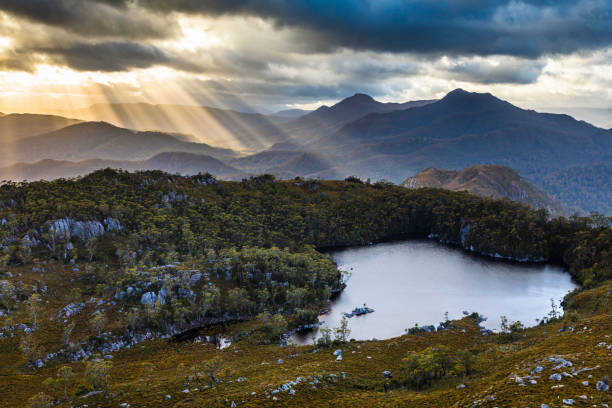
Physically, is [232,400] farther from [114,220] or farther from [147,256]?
[114,220]

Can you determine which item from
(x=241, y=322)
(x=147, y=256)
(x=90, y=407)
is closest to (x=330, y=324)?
(x=241, y=322)

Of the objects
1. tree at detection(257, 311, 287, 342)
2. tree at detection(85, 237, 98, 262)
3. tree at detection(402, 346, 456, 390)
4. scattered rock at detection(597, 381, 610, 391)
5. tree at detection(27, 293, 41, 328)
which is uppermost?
scattered rock at detection(597, 381, 610, 391)

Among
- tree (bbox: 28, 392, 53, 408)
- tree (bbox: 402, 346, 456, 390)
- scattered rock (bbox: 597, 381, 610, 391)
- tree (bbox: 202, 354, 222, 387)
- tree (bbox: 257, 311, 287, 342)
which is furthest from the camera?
tree (bbox: 257, 311, 287, 342)

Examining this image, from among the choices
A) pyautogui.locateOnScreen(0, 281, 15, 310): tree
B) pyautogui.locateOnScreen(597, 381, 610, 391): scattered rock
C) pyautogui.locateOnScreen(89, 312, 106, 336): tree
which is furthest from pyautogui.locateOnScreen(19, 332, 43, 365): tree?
pyautogui.locateOnScreen(597, 381, 610, 391): scattered rock

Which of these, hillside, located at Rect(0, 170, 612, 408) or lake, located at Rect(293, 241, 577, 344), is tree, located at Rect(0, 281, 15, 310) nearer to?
hillside, located at Rect(0, 170, 612, 408)

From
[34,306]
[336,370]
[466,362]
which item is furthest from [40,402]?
[466,362]

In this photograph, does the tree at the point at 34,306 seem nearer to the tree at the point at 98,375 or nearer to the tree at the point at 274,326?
the tree at the point at 98,375
